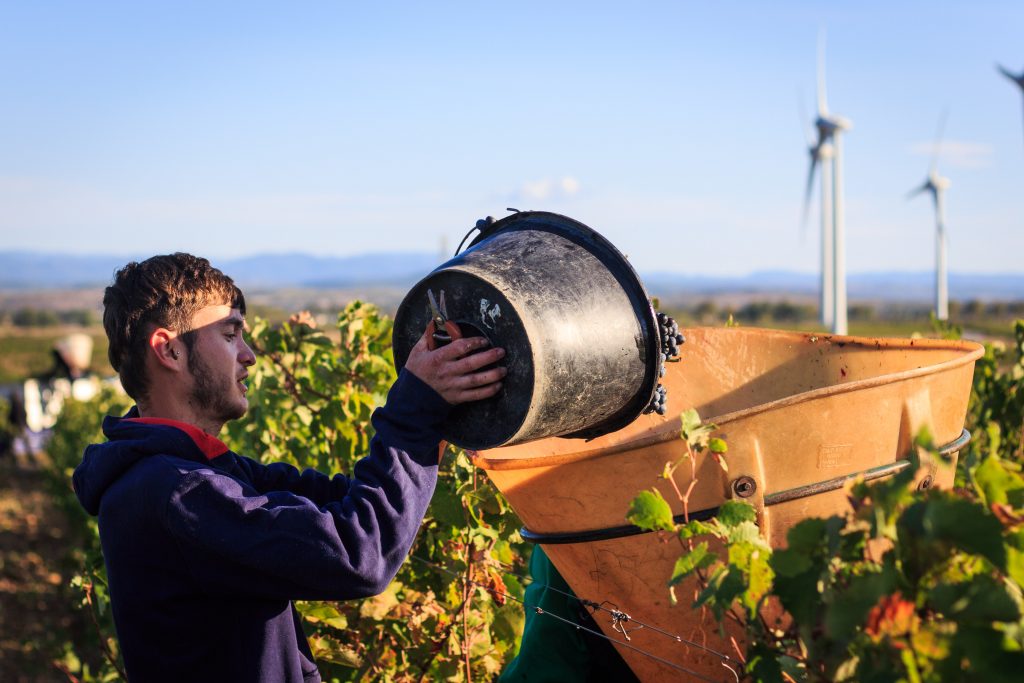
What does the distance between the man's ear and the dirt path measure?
Answer: 129 inches

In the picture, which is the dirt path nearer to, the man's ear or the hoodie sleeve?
the man's ear

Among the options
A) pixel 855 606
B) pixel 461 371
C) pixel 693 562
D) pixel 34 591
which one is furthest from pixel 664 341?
pixel 34 591

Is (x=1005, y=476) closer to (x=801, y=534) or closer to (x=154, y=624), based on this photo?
(x=801, y=534)

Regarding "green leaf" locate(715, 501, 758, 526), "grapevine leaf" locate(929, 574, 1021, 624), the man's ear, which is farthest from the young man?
"grapevine leaf" locate(929, 574, 1021, 624)

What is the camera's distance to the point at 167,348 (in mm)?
2152

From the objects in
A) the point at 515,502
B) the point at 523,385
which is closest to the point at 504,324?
the point at 523,385

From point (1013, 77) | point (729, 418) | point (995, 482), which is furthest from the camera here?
point (1013, 77)

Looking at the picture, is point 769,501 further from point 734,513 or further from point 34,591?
point 34,591

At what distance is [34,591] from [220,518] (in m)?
8.35

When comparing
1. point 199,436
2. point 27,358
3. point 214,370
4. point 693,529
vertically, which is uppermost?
point 214,370

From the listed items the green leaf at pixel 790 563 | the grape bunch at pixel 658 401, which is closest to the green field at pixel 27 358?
the grape bunch at pixel 658 401

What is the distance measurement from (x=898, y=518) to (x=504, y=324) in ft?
2.71

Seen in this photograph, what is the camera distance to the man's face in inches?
85.6

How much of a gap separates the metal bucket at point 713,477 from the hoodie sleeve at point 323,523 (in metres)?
0.24
